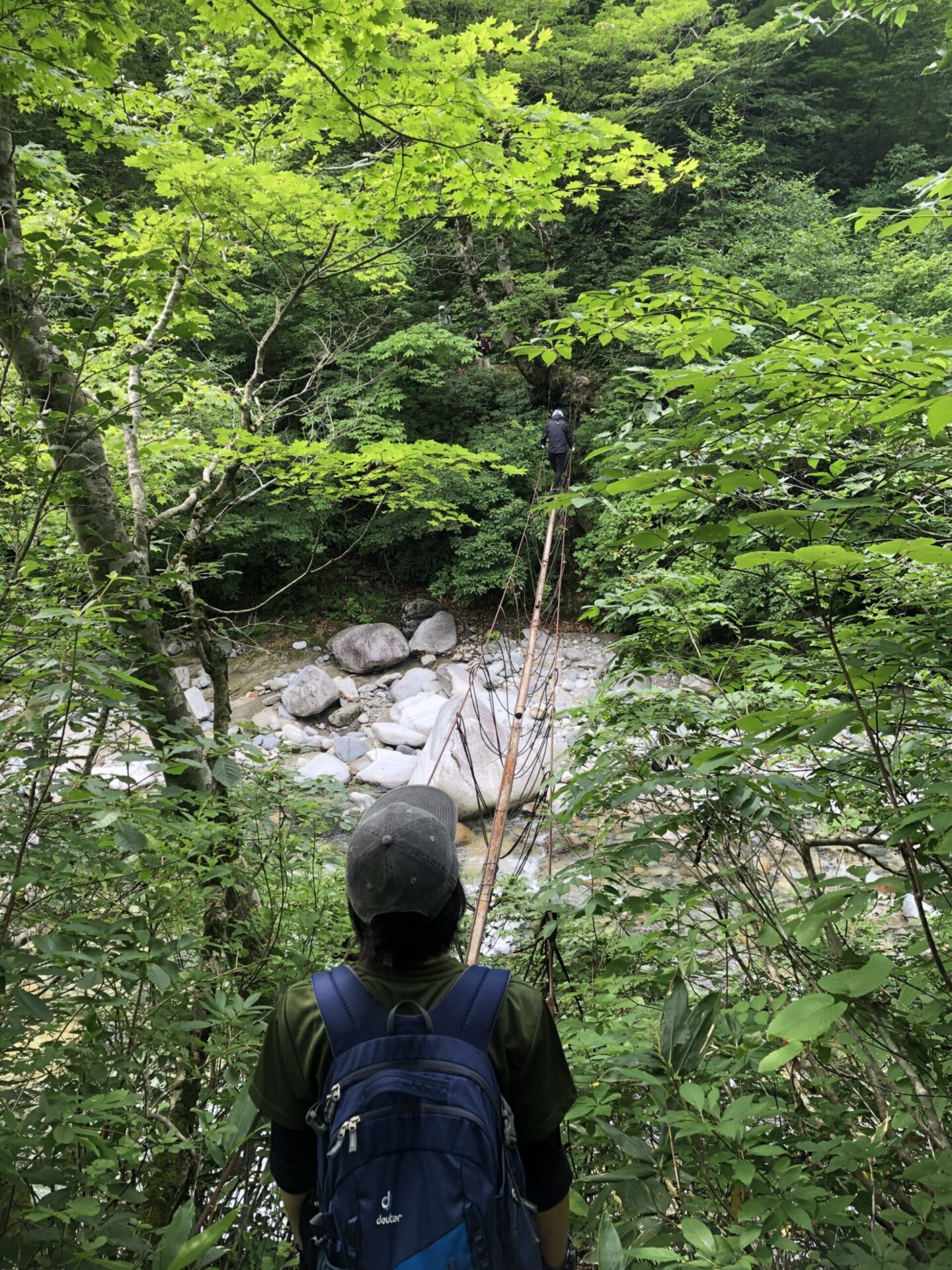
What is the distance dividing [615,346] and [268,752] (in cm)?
898

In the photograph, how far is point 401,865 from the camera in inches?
34.8

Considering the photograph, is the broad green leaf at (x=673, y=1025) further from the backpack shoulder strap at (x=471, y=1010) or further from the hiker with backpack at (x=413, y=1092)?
the backpack shoulder strap at (x=471, y=1010)

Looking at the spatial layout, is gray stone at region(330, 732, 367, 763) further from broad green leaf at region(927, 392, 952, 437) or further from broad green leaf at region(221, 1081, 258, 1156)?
broad green leaf at region(927, 392, 952, 437)

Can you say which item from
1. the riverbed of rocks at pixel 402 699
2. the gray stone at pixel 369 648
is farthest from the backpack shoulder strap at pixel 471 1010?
the gray stone at pixel 369 648

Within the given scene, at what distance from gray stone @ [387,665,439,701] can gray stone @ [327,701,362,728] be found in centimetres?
50

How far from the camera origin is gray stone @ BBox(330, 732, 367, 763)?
24.8ft

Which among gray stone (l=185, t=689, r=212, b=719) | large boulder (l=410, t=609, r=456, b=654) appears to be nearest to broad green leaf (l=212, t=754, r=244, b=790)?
gray stone (l=185, t=689, r=212, b=719)

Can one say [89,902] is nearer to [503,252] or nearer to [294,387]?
[294,387]

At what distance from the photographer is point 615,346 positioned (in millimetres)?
9914

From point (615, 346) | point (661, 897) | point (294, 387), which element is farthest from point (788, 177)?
point (661, 897)

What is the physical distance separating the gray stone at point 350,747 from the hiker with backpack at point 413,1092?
668cm

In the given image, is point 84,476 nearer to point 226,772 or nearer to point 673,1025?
point 226,772

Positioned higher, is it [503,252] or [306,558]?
[503,252]

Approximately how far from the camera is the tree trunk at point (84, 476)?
5.57 ft
